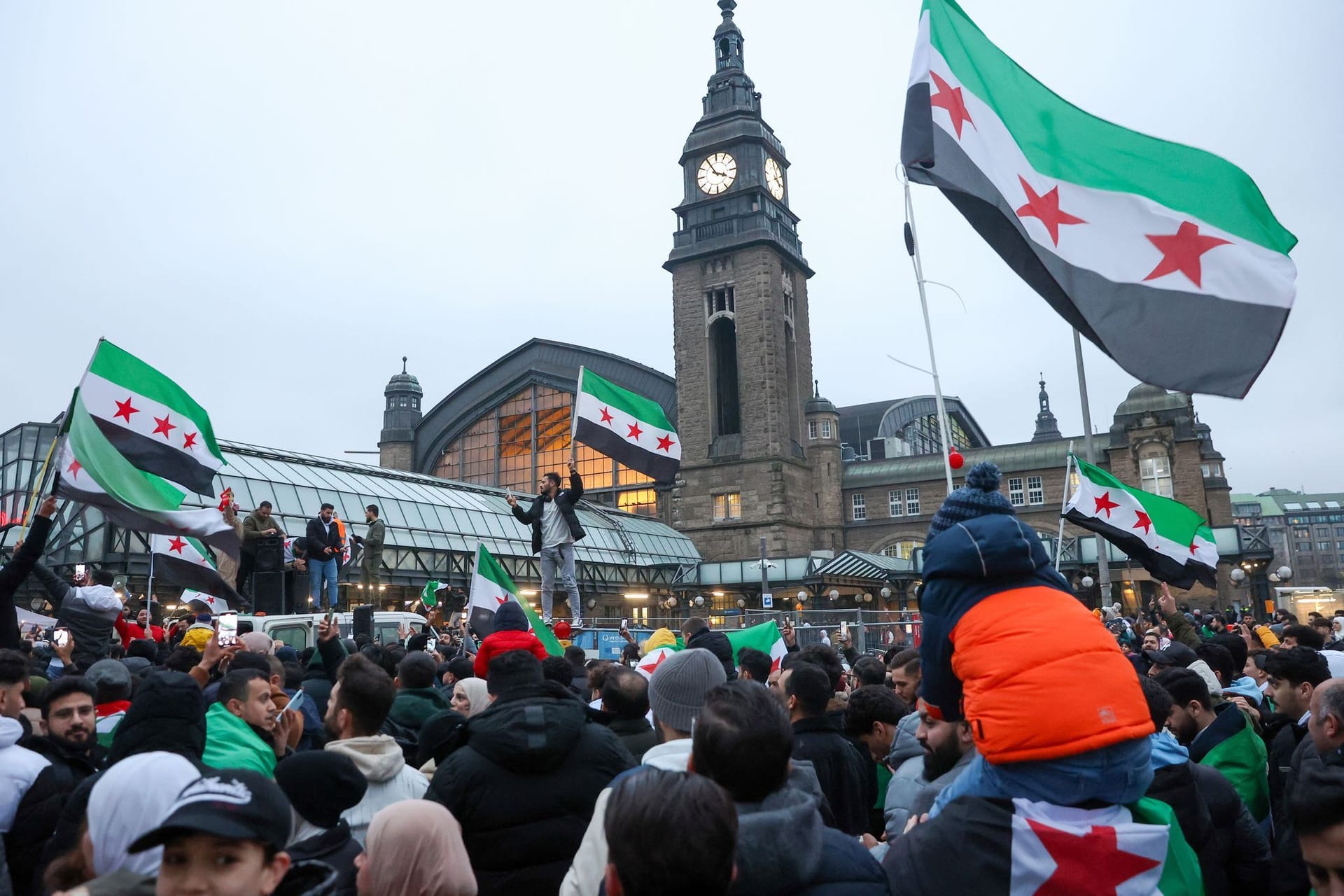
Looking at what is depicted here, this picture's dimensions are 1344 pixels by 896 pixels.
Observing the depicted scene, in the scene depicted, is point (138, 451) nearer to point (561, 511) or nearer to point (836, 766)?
point (561, 511)

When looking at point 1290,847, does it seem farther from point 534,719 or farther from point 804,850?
point 534,719

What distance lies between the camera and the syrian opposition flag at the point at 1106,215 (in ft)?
23.1

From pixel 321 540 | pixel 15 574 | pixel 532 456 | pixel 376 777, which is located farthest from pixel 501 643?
pixel 532 456

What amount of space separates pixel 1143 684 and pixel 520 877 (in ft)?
11.0

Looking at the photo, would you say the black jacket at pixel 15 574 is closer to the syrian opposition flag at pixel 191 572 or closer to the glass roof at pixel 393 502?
the syrian opposition flag at pixel 191 572

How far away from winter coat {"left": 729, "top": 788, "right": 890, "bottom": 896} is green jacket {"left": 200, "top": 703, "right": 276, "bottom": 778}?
112 inches

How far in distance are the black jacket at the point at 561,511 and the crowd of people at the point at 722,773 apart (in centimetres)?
763

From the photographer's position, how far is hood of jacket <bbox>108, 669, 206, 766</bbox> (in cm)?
429

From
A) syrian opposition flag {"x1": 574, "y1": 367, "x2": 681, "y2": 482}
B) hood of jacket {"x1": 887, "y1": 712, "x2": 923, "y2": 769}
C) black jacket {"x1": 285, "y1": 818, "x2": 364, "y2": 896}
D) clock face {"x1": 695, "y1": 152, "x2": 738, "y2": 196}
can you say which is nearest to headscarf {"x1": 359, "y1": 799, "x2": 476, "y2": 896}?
black jacket {"x1": 285, "y1": 818, "x2": 364, "y2": 896}

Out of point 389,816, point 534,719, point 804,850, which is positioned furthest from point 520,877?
point 804,850

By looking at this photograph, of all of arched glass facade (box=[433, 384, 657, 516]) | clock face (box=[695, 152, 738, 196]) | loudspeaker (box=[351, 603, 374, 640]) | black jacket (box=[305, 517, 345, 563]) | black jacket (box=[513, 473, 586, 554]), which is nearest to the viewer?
loudspeaker (box=[351, 603, 374, 640])

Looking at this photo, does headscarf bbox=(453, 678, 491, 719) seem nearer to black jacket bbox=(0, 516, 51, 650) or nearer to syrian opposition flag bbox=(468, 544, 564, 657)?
black jacket bbox=(0, 516, 51, 650)

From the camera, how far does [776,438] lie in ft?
185

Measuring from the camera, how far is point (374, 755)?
461 centimetres
